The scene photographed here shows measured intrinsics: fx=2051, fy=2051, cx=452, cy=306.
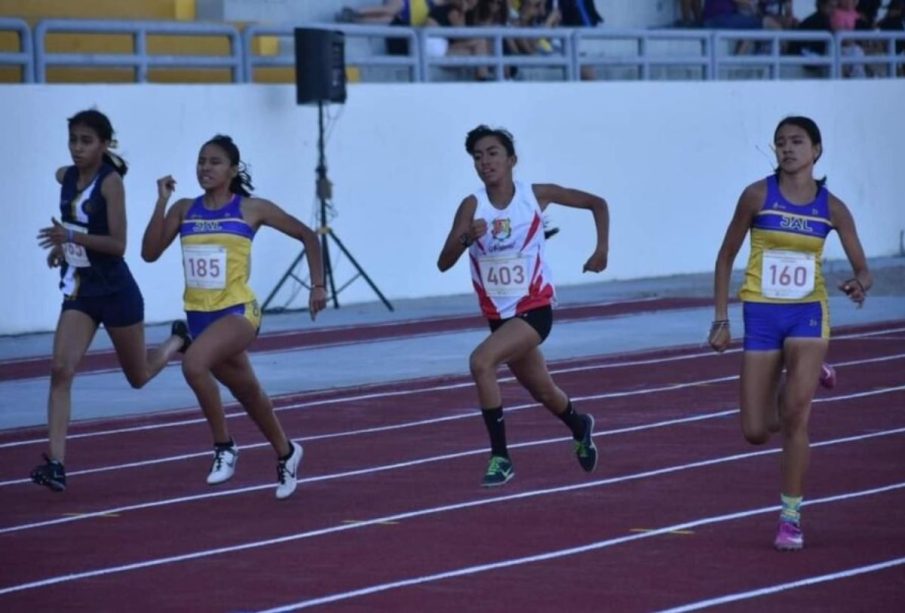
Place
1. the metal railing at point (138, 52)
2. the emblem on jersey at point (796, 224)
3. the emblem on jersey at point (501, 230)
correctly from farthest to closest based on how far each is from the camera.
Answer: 1. the metal railing at point (138, 52)
2. the emblem on jersey at point (501, 230)
3. the emblem on jersey at point (796, 224)

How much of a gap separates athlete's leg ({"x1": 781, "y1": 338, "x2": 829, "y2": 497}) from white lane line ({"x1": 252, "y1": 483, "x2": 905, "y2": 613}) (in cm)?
73

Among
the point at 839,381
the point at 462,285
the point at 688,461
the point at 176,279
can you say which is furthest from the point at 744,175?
the point at 688,461

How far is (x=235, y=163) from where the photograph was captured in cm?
1084

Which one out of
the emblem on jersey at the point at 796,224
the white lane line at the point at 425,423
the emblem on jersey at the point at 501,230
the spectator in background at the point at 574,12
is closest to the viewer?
the emblem on jersey at the point at 796,224

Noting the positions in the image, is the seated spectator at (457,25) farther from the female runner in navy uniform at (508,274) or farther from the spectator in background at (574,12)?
the female runner in navy uniform at (508,274)

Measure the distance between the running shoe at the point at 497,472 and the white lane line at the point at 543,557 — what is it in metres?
1.48

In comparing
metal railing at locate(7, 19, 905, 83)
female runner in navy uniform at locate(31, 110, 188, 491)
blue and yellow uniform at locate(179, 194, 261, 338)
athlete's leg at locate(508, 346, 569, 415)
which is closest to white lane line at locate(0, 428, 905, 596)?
athlete's leg at locate(508, 346, 569, 415)

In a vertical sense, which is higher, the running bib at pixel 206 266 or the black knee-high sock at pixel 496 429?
the running bib at pixel 206 266

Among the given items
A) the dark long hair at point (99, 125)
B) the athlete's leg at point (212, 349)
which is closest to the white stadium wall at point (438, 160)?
the dark long hair at point (99, 125)

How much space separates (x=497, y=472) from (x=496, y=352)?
64 cm

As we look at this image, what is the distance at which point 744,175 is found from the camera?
2823 centimetres

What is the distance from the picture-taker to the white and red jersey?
1101 cm

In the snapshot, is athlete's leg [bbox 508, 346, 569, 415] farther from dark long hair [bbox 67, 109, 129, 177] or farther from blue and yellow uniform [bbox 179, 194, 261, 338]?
dark long hair [bbox 67, 109, 129, 177]

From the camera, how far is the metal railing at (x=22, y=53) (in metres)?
20.0
